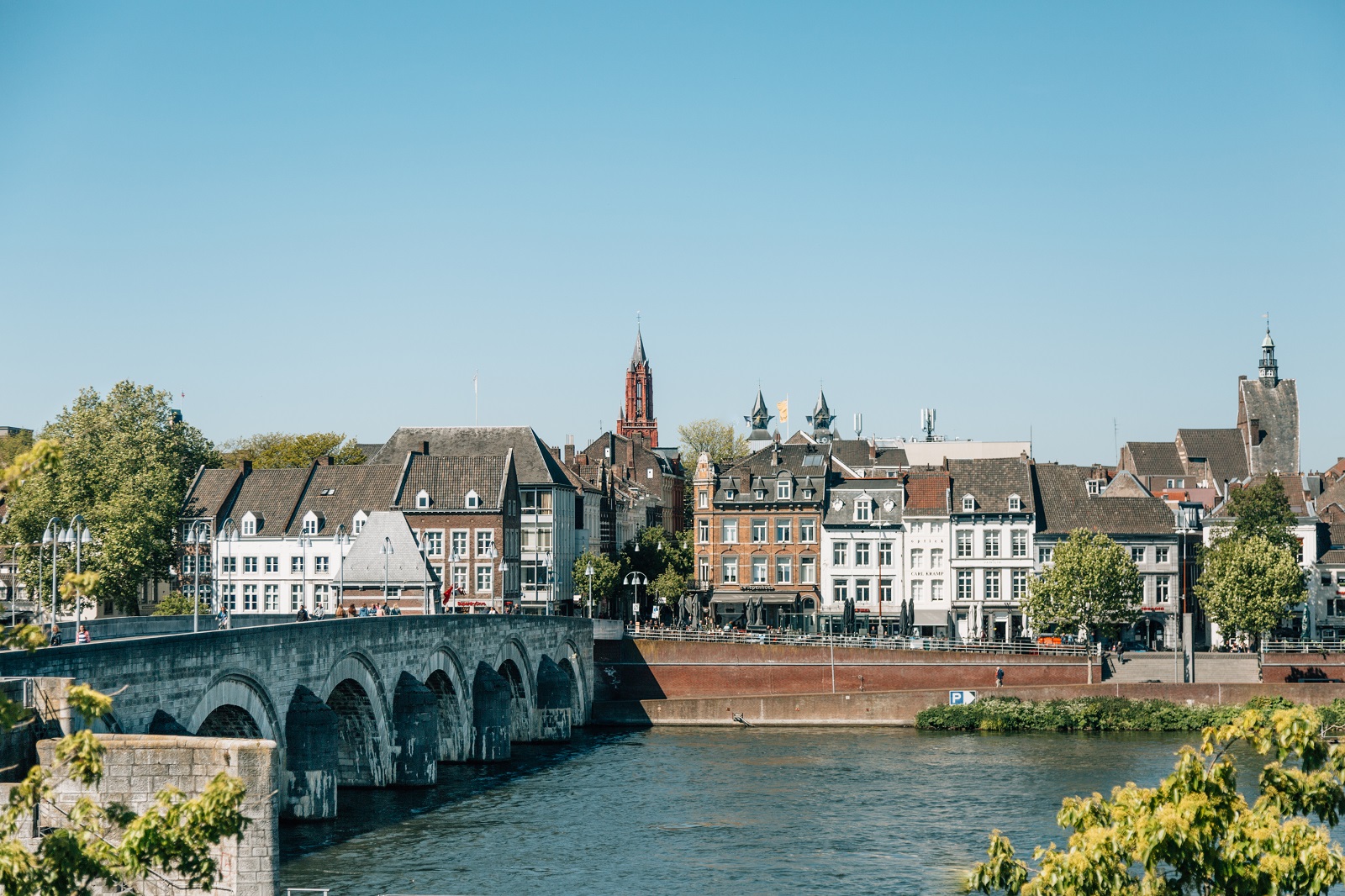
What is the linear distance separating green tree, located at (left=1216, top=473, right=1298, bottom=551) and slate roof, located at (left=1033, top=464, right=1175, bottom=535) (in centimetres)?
433

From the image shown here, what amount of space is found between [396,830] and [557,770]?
51.1ft

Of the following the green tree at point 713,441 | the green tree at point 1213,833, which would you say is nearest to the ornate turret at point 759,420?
the green tree at point 713,441

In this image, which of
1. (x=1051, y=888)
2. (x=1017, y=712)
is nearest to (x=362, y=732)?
(x=1017, y=712)

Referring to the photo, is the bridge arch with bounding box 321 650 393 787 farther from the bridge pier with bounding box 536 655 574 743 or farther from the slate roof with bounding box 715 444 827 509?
the slate roof with bounding box 715 444 827 509

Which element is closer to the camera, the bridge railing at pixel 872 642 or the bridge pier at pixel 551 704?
the bridge pier at pixel 551 704

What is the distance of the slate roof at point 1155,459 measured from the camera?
445ft

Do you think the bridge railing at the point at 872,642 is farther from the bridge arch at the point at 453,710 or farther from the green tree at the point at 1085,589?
A: the bridge arch at the point at 453,710

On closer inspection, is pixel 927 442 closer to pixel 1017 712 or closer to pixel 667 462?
pixel 667 462

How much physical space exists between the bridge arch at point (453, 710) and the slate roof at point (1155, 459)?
277ft

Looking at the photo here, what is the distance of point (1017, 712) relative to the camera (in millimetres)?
76125

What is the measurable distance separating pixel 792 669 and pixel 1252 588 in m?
26.3

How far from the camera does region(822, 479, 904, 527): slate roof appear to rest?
10081 cm

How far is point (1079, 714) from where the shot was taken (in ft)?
249

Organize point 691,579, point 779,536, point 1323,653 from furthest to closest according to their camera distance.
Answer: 1. point 691,579
2. point 779,536
3. point 1323,653
